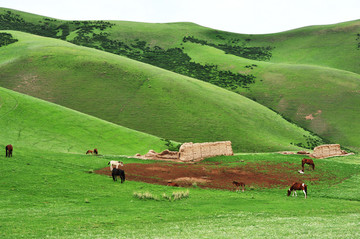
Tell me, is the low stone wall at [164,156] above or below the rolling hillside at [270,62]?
below

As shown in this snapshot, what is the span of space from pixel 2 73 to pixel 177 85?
1807 inches

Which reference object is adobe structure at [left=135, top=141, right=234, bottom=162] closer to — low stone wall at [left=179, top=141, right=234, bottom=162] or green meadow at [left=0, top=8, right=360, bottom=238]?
low stone wall at [left=179, top=141, right=234, bottom=162]

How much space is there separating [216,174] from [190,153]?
32.0 ft

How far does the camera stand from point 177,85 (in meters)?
90.0

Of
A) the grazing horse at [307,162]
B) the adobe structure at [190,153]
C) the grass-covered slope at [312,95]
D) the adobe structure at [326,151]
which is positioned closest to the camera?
the grazing horse at [307,162]

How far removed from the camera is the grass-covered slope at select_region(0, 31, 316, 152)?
7269cm

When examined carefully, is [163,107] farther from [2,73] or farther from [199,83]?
[2,73]

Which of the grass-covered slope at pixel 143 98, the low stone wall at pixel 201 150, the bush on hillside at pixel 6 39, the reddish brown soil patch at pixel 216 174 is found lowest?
the reddish brown soil patch at pixel 216 174

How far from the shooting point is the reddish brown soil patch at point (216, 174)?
31948 mm

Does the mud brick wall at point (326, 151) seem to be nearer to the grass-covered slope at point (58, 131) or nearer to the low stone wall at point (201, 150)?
the low stone wall at point (201, 150)

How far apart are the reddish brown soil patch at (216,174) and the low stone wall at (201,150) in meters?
5.50

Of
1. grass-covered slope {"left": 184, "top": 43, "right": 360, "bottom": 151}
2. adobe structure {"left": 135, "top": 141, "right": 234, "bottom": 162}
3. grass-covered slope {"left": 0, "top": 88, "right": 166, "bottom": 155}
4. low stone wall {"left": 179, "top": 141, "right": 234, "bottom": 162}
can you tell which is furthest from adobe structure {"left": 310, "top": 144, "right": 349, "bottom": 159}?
grass-covered slope {"left": 184, "top": 43, "right": 360, "bottom": 151}

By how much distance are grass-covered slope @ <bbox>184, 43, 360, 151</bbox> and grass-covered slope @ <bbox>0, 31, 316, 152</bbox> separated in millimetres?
15904

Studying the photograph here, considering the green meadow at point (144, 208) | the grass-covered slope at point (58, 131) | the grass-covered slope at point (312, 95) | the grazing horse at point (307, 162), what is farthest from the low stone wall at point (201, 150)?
the grass-covered slope at point (312, 95)
